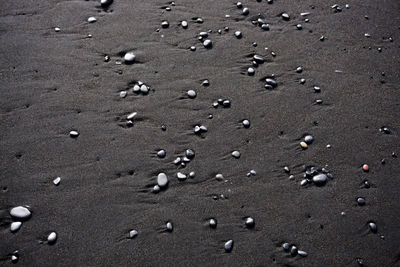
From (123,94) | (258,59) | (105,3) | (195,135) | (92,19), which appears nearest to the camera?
(195,135)

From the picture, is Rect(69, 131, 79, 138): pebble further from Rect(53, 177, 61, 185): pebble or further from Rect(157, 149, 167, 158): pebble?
Rect(157, 149, 167, 158): pebble

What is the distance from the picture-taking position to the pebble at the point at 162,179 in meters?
3.36

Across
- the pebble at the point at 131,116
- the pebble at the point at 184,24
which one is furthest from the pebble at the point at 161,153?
the pebble at the point at 184,24

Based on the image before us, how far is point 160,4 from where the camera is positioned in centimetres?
477

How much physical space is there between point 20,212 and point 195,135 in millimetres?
1722

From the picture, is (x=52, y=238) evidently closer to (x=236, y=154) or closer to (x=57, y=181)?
(x=57, y=181)

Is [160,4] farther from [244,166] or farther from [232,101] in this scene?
[244,166]

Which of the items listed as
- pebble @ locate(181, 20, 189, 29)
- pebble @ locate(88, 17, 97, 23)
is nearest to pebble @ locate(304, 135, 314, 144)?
pebble @ locate(181, 20, 189, 29)

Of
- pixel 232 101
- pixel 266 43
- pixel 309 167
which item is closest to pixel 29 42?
pixel 232 101

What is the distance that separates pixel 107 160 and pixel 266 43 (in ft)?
Answer: 7.83

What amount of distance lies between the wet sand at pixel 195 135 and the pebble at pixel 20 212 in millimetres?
50

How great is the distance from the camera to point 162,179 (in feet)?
11.1

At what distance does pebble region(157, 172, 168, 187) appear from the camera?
3.36 m

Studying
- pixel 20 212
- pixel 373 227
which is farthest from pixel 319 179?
pixel 20 212
